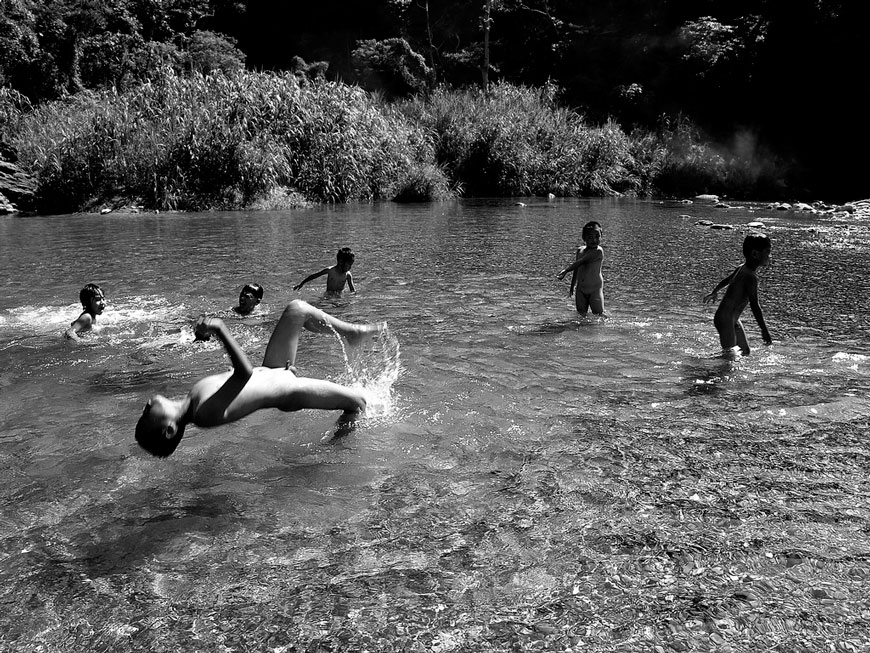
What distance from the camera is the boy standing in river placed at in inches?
319

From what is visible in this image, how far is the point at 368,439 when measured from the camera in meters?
4.89

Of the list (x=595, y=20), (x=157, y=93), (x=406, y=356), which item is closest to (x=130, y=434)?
(x=406, y=356)

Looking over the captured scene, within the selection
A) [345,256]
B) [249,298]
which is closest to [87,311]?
[249,298]

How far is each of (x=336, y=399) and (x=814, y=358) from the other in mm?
4504

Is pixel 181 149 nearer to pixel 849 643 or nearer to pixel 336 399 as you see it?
pixel 336 399

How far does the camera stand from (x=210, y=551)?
3.56 meters

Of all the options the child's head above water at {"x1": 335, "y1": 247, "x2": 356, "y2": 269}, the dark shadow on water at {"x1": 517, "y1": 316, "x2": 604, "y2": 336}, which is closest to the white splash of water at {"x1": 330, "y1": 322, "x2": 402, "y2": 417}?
the dark shadow on water at {"x1": 517, "y1": 316, "x2": 604, "y2": 336}

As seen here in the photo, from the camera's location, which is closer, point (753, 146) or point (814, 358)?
point (814, 358)

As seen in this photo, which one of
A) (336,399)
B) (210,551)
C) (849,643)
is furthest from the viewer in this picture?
(336,399)

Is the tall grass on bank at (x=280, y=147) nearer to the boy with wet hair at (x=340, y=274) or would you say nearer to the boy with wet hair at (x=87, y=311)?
the boy with wet hair at (x=340, y=274)

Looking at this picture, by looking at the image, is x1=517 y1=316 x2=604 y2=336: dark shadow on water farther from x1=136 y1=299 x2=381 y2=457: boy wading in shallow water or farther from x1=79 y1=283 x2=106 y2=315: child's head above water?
x1=79 y1=283 x2=106 y2=315: child's head above water

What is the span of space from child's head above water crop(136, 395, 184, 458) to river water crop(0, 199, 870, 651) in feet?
1.33

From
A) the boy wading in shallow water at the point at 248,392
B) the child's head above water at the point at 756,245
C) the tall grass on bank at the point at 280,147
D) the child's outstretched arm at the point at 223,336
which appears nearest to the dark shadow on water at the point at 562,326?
the child's head above water at the point at 756,245

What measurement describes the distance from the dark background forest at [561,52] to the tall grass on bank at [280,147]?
7794 mm
